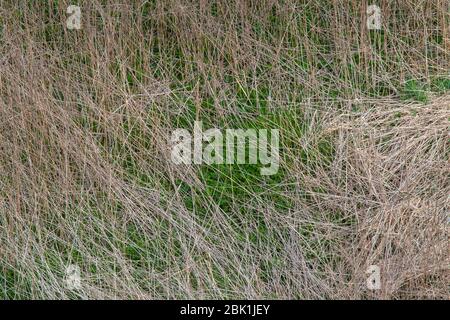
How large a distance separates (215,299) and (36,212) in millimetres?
1157

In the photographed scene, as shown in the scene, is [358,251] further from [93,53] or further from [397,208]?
[93,53]

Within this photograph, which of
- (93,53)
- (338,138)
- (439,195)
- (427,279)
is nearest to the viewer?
(427,279)

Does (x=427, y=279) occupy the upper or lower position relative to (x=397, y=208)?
lower

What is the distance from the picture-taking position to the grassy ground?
4.11m

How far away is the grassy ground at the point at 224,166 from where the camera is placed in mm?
4113

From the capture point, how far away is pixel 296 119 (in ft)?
15.4

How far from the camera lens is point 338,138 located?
4.56 metres

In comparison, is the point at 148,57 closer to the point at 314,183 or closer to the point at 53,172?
the point at 53,172

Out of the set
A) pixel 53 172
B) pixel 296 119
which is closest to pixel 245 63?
pixel 296 119

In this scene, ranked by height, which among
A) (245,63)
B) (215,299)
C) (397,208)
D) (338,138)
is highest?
(245,63)

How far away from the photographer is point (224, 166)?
15.0 ft

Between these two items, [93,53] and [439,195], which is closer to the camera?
[439,195]

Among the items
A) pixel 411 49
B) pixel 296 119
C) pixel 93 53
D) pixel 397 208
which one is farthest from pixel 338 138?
pixel 93 53

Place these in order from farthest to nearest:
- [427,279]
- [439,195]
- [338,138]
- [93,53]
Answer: [93,53] < [338,138] < [439,195] < [427,279]
